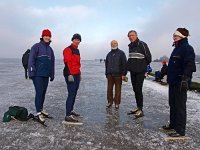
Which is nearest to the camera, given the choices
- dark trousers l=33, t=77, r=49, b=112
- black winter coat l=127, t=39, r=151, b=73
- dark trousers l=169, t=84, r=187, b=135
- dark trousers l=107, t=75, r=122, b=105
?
dark trousers l=169, t=84, r=187, b=135

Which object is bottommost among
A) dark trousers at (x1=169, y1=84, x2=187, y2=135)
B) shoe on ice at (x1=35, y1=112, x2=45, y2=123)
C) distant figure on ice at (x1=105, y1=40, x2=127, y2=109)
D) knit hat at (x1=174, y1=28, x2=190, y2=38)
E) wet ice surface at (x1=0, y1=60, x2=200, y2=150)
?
wet ice surface at (x1=0, y1=60, x2=200, y2=150)

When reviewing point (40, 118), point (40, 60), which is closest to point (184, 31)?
point (40, 60)

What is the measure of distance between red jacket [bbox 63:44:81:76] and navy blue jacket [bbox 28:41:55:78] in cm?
43

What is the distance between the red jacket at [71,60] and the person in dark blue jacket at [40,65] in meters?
0.44

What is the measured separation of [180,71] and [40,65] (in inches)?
124

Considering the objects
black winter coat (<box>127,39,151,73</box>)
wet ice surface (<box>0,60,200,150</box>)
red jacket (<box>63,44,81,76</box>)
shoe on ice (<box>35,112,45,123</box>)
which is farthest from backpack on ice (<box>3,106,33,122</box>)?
black winter coat (<box>127,39,151,73</box>)

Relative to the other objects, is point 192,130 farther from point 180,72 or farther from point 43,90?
point 43,90

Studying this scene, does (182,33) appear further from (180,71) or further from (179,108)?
(179,108)

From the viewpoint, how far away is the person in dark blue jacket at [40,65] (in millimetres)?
6634

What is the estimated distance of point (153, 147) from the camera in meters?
5.10

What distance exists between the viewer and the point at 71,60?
6.85 meters

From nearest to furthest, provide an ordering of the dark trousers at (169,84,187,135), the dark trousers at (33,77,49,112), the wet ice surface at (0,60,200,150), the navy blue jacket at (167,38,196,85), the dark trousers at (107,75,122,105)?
the wet ice surface at (0,60,200,150) < the navy blue jacket at (167,38,196,85) < the dark trousers at (169,84,187,135) < the dark trousers at (33,77,49,112) < the dark trousers at (107,75,122,105)

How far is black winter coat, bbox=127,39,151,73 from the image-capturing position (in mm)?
7402

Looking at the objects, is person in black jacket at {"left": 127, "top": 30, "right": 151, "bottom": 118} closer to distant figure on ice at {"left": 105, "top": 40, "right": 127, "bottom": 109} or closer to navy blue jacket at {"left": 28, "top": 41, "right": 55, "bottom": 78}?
Answer: distant figure on ice at {"left": 105, "top": 40, "right": 127, "bottom": 109}
